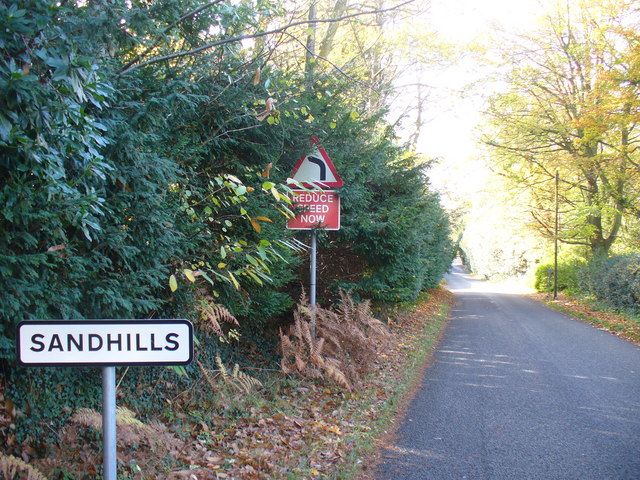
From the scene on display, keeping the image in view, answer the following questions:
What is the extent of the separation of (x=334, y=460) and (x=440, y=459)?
1.05 m

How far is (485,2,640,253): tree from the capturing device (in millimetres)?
19672

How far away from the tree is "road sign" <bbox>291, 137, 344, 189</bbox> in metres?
14.4

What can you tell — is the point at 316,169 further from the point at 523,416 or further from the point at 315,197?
the point at 523,416

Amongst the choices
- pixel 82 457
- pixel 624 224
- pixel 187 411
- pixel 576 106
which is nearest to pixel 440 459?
pixel 187 411

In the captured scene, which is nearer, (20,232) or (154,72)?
(20,232)

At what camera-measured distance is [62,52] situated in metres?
2.98

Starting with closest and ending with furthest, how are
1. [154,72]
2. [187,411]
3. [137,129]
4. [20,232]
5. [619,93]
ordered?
[20,232]
[137,129]
[154,72]
[187,411]
[619,93]

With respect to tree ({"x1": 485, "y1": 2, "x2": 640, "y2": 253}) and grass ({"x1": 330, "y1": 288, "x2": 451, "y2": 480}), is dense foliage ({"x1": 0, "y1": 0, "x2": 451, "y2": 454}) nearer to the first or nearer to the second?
grass ({"x1": 330, "y1": 288, "x2": 451, "y2": 480})

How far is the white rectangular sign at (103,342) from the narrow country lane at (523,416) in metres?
3.42

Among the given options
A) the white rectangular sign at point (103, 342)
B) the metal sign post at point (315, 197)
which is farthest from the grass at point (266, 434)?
the white rectangular sign at point (103, 342)

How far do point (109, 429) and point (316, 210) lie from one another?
18.5 feet

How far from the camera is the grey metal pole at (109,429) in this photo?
226 cm

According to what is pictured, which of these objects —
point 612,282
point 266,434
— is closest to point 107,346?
point 266,434

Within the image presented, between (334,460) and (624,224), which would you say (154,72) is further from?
(624,224)
